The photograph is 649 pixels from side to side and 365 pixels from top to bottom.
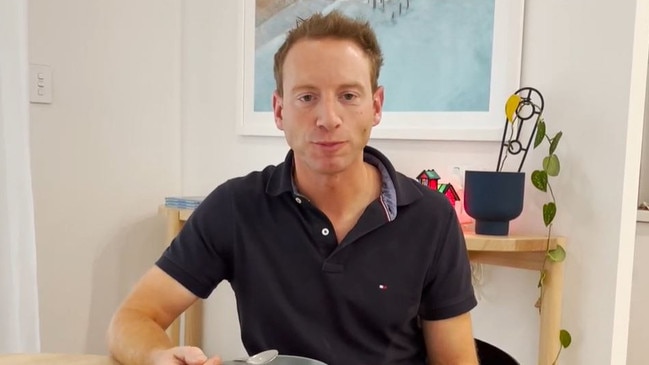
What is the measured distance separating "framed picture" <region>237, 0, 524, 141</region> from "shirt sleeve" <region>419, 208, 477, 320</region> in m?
0.56

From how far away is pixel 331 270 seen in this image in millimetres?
1083

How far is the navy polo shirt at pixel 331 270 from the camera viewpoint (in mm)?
1091

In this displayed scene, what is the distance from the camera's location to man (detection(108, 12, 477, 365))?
1.07 m

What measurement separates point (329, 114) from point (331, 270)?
10.9 inches

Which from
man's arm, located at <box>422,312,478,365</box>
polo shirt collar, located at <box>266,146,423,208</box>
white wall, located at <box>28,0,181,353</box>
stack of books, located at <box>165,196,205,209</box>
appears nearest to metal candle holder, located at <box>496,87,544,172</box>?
polo shirt collar, located at <box>266,146,423,208</box>

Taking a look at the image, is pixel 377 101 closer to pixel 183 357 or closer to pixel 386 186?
pixel 386 186

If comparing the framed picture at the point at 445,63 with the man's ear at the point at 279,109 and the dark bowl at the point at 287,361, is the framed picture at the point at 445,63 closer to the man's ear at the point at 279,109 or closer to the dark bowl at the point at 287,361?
the man's ear at the point at 279,109

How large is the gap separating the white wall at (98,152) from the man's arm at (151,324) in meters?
1.02

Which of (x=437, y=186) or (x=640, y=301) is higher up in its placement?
(x=437, y=186)

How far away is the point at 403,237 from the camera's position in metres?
1.11

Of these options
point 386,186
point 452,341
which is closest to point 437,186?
point 386,186

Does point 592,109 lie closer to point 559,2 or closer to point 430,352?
point 559,2

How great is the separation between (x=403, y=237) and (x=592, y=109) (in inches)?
25.7

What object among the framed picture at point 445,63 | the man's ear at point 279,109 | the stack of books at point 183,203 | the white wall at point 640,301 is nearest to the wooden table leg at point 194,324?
the stack of books at point 183,203
